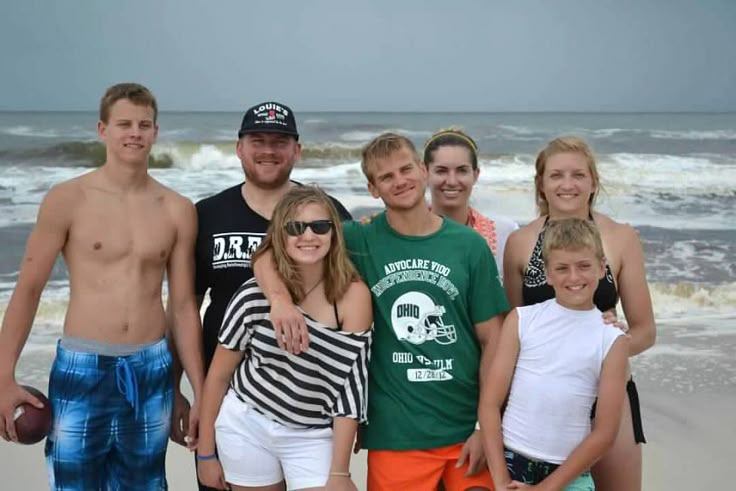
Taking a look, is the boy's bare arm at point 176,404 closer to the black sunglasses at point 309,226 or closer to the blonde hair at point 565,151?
the black sunglasses at point 309,226

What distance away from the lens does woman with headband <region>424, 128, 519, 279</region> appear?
3.95 m

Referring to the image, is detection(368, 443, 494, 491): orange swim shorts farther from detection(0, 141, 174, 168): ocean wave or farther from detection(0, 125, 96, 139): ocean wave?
detection(0, 125, 96, 139): ocean wave

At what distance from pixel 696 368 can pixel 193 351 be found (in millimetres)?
4768

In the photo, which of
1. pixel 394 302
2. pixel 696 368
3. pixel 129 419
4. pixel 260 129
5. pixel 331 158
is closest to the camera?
pixel 394 302

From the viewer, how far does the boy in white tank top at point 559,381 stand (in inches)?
115

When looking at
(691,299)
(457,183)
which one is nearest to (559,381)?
(457,183)

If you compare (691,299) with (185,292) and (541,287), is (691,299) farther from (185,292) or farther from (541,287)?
(185,292)

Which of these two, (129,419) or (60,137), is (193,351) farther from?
(60,137)

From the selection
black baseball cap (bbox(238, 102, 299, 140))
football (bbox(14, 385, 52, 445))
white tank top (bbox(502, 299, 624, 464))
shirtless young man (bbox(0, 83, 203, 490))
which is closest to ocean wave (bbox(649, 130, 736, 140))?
black baseball cap (bbox(238, 102, 299, 140))

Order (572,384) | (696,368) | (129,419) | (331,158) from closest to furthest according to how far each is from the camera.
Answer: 1. (572,384)
2. (129,419)
3. (696,368)
4. (331,158)

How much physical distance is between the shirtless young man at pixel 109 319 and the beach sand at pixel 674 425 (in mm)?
1808

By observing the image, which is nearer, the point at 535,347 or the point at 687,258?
the point at 535,347

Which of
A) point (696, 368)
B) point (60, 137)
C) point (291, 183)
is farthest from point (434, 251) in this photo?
point (60, 137)

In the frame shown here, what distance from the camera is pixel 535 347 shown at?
302cm
